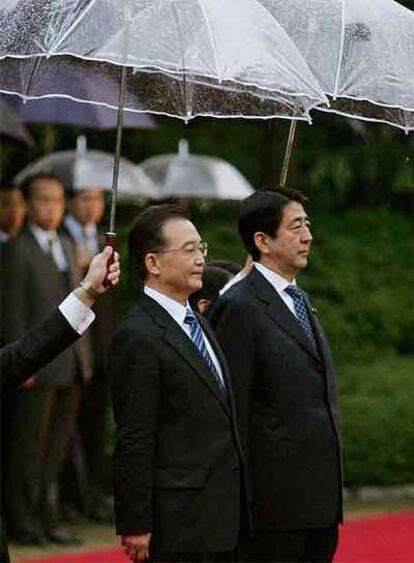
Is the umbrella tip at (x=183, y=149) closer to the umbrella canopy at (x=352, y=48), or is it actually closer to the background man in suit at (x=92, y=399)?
the background man in suit at (x=92, y=399)

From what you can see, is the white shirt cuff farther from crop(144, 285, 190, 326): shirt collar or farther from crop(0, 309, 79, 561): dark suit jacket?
crop(144, 285, 190, 326): shirt collar

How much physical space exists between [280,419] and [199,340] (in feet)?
1.58

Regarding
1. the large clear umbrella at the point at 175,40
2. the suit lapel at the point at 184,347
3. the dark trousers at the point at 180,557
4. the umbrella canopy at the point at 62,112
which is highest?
the large clear umbrella at the point at 175,40

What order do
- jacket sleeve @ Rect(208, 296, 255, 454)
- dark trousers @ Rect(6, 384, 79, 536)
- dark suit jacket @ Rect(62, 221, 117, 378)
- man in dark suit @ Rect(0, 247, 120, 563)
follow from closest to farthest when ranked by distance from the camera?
man in dark suit @ Rect(0, 247, 120, 563) < jacket sleeve @ Rect(208, 296, 255, 454) < dark trousers @ Rect(6, 384, 79, 536) < dark suit jacket @ Rect(62, 221, 117, 378)

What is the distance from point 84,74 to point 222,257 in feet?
19.7

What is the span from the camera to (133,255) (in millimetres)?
5723

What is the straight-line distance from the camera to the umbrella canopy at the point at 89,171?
1139 cm

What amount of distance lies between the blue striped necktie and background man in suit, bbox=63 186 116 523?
3.77 meters

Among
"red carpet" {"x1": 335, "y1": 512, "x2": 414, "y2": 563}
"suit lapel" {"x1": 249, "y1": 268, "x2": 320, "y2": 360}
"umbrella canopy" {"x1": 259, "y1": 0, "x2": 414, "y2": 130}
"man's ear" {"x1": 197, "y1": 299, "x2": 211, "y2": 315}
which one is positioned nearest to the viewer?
"suit lapel" {"x1": 249, "y1": 268, "x2": 320, "y2": 360}

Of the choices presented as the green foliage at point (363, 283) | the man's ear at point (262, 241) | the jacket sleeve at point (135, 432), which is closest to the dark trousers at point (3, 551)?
the jacket sleeve at point (135, 432)

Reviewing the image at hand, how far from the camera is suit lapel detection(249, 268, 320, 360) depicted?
6.00 metres

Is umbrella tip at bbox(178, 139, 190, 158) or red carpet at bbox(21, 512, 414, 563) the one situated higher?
umbrella tip at bbox(178, 139, 190, 158)

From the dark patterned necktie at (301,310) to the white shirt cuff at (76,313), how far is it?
1.61 meters

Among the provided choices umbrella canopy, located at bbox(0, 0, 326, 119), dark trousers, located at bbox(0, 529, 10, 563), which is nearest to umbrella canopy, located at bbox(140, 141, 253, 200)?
umbrella canopy, located at bbox(0, 0, 326, 119)
